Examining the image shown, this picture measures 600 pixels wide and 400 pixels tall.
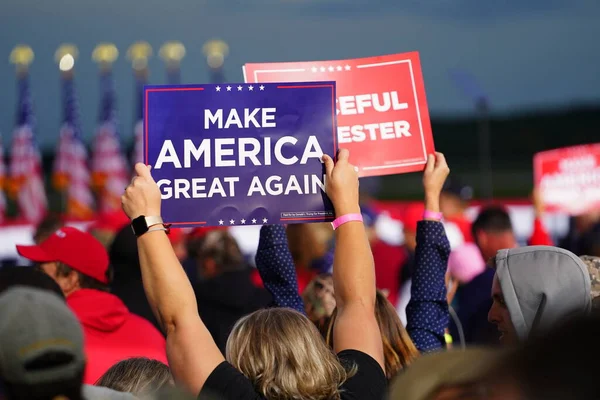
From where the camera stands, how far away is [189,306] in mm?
2543

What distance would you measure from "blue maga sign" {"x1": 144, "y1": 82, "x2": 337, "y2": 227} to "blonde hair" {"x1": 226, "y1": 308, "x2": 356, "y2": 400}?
2.39 ft

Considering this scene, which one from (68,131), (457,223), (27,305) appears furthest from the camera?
(68,131)

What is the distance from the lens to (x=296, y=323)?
2578mm

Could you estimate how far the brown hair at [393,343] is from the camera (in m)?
3.28

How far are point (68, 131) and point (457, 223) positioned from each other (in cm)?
2514

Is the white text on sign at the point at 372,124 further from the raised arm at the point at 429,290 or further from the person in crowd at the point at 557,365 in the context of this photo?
the person in crowd at the point at 557,365

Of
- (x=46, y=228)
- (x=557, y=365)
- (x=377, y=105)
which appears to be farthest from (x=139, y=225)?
(x=46, y=228)

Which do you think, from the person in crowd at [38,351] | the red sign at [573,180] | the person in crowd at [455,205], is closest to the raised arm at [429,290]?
the person in crowd at [38,351]

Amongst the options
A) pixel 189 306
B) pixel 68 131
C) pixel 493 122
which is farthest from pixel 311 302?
pixel 493 122

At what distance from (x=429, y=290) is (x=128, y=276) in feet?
7.71

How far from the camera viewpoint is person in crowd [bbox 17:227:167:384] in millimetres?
3646

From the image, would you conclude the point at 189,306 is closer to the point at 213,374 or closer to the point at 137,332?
the point at 213,374

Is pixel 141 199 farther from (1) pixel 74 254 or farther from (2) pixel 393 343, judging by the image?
(1) pixel 74 254

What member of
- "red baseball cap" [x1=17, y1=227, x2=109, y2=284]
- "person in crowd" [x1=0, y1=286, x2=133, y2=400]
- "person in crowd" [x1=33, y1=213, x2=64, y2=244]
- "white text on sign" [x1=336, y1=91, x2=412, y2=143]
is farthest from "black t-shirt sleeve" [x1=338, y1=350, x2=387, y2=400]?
"person in crowd" [x1=33, y1=213, x2=64, y2=244]
